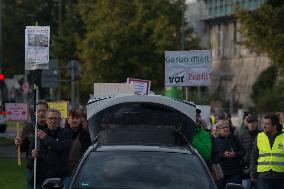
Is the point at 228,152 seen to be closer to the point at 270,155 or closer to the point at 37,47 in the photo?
the point at 270,155

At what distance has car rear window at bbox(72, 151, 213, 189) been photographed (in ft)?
33.3

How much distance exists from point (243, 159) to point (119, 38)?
3514 centimetres

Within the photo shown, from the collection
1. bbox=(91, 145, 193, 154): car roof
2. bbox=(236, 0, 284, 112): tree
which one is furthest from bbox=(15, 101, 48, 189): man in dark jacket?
bbox=(236, 0, 284, 112): tree

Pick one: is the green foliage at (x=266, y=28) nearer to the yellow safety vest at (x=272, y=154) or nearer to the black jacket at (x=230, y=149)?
the black jacket at (x=230, y=149)

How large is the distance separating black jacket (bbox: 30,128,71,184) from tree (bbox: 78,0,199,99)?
37.1m

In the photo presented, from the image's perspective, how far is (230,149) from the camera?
15812 mm

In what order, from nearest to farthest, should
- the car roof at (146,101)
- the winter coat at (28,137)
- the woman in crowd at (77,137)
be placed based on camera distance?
the car roof at (146,101) < the winter coat at (28,137) < the woman in crowd at (77,137)

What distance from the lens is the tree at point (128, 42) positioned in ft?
166

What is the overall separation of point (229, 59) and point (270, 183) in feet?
243

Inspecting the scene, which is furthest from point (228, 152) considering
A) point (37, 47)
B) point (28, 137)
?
point (37, 47)

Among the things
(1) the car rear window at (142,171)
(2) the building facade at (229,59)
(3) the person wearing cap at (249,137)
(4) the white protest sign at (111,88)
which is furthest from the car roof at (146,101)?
(2) the building facade at (229,59)

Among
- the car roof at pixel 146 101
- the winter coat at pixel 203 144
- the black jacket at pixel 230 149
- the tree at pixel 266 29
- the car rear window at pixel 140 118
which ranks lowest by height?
the black jacket at pixel 230 149

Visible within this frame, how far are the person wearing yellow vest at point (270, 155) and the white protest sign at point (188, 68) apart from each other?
3.84 meters

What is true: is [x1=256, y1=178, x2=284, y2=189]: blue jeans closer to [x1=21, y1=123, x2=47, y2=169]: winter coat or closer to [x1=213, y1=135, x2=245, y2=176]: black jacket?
[x1=213, y1=135, x2=245, y2=176]: black jacket
